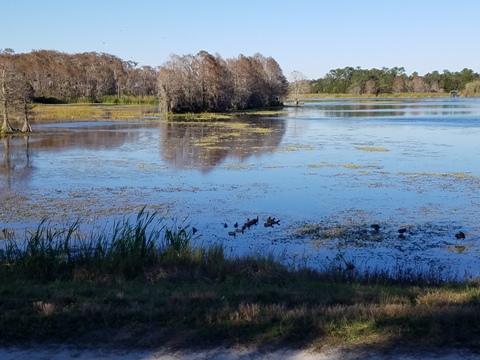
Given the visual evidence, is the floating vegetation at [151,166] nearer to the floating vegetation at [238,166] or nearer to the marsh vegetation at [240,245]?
the marsh vegetation at [240,245]

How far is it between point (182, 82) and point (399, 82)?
4086 inches

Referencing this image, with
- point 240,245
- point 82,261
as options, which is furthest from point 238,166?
point 82,261

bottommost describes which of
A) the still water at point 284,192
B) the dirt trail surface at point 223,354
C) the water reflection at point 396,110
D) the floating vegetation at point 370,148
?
the still water at point 284,192

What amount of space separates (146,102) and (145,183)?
272ft

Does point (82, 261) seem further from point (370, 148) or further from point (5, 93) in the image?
point (5, 93)

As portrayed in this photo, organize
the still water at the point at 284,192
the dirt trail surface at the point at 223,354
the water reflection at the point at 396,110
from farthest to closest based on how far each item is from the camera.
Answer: the water reflection at the point at 396,110, the still water at the point at 284,192, the dirt trail surface at the point at 223,354

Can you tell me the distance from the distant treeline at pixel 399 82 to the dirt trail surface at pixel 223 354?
15176cm

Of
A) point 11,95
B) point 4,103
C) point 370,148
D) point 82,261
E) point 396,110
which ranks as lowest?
point 82,261

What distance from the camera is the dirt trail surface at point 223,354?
470cm

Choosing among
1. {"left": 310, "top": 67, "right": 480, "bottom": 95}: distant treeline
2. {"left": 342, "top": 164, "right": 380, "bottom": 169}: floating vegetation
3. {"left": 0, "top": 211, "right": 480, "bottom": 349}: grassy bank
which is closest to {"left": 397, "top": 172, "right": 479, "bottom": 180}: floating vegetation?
{"left": 342, "top": 164, "right": 380, "bottom": 169}: floating vegetation

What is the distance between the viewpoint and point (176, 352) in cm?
488

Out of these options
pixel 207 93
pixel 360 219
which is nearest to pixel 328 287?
pixel 360 219

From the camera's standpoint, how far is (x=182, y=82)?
63.1 m

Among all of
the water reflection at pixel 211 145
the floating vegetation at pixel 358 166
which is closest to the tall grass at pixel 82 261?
the water reflection at pixel 211 145
